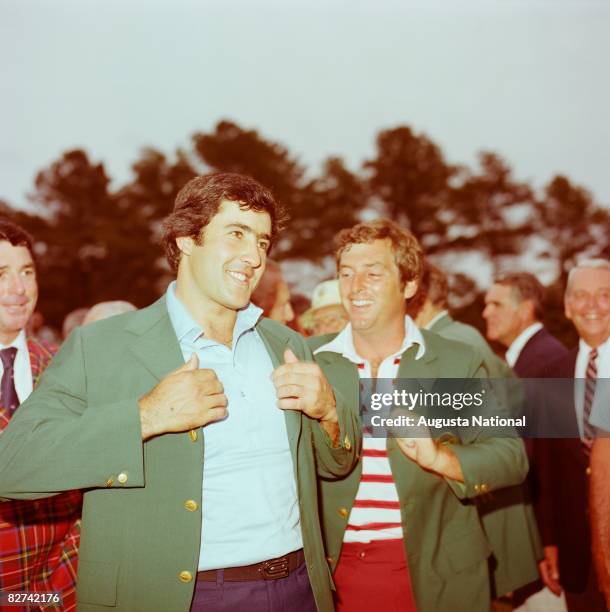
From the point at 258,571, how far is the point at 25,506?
1.04m

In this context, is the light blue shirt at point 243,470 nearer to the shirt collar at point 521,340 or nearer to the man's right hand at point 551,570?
the man's right hand at point 551,570

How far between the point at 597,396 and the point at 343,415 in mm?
1697

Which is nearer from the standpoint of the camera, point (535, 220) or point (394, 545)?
point (394, 545)

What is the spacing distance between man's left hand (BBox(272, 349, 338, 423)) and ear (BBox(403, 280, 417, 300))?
40.7 inches

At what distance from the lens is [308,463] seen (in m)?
2.12

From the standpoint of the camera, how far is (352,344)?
2865 millimetres

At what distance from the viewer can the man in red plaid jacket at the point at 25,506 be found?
2318 mm

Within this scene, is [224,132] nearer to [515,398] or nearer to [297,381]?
[515,398]

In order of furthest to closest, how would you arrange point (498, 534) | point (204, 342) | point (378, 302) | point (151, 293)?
point (151, 293), point (498, 534), point (378, 302), point (204, 342)

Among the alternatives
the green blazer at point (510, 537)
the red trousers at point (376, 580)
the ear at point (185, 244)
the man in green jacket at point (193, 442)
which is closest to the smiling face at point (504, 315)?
the green blazer at point (510, 537)

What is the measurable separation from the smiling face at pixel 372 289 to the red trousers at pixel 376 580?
0.91 m

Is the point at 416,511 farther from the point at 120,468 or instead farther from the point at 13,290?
the point at 13,290

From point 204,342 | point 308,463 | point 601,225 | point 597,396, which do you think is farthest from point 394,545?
point 601,225

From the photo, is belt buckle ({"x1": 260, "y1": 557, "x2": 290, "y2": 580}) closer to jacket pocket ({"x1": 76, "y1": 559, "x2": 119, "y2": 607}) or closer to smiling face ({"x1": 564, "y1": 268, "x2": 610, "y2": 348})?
jacket pocket ({"x1": 76, "y1": 559, "x2": 119, "y2": 607})
